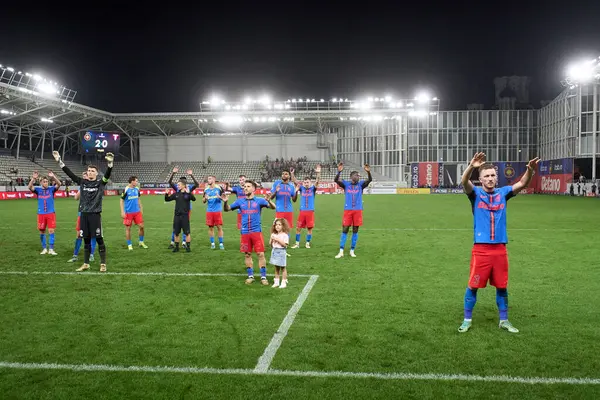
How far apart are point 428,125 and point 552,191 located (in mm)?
17579

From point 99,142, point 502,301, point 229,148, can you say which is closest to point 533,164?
point 502,301

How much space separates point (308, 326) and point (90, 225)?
19.7ft

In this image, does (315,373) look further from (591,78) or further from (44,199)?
(591,78)

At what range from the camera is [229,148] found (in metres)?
65.1

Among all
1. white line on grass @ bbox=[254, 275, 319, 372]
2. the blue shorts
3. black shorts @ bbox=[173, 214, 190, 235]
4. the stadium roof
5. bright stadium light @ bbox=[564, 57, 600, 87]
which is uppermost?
bright stadium light @ bbox=[564, 57, 600, 87]

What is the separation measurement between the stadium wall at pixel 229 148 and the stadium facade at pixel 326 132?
145 millimetres

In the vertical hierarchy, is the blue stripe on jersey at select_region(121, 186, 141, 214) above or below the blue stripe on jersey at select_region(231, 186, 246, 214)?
below

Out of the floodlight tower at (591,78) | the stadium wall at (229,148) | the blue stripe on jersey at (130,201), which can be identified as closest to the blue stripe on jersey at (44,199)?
the blue stripe on jersey at (130,201)

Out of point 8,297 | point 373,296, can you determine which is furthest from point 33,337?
point 373,296

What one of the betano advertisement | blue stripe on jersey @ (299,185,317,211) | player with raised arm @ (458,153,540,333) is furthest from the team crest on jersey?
player with raised arm @ (458,153,540,333)

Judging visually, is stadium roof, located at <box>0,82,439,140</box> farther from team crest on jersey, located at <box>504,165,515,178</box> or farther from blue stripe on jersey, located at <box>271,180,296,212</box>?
blue stripe on jersey, located at <box>271,180,296,212</box>

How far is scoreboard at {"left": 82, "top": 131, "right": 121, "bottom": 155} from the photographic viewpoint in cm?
4647

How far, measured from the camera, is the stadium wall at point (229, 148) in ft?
211

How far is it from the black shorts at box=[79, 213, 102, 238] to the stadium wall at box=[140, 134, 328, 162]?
5416 centimetres
